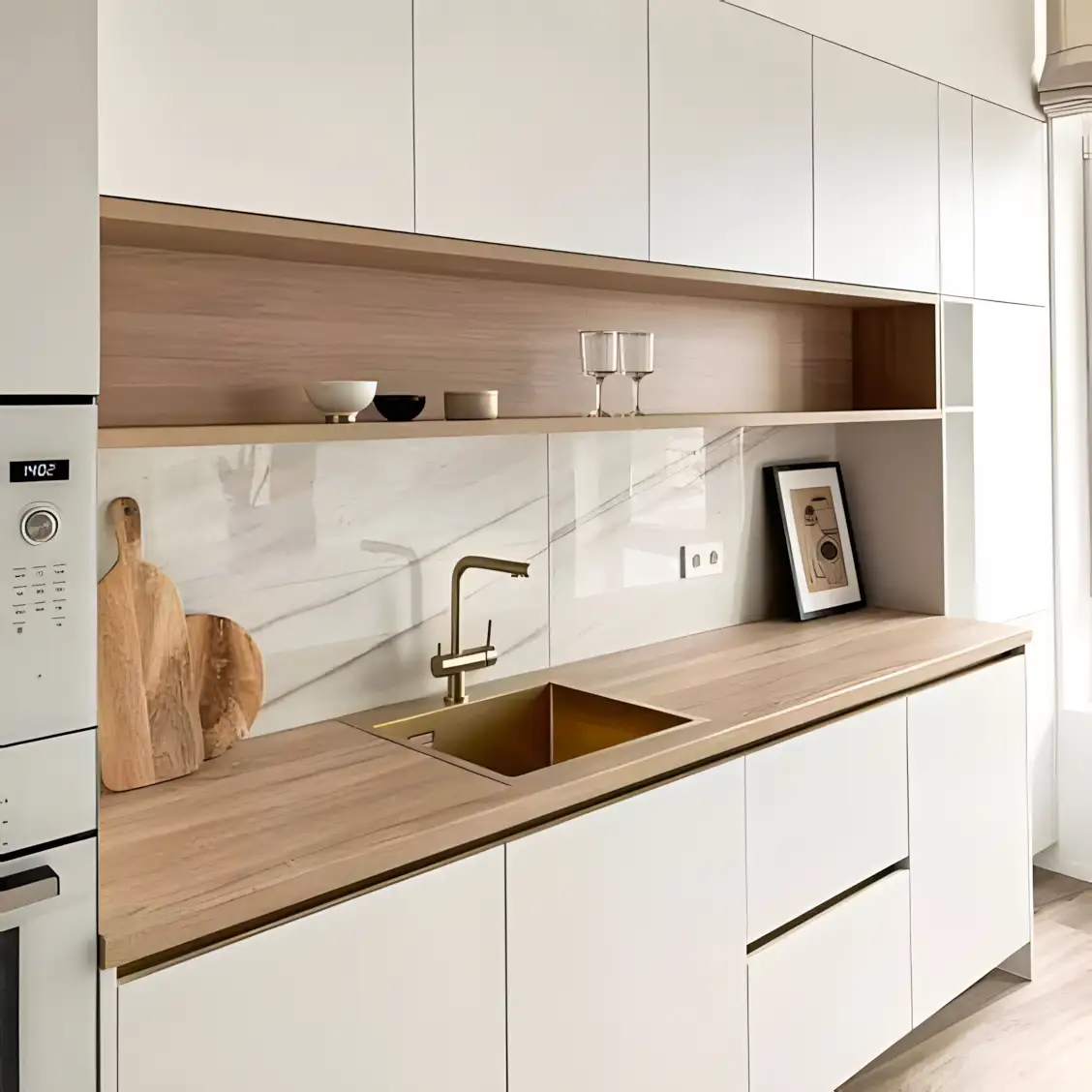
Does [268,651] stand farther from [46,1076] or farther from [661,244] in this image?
[661,244]

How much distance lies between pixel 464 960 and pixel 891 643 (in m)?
1.53

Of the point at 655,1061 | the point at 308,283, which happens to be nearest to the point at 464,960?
the point at 655,1061

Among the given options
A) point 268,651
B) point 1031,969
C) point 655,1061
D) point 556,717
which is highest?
point 268,651

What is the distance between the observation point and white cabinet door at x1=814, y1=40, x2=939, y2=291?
2.65 m

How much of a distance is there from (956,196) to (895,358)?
1.46 ft

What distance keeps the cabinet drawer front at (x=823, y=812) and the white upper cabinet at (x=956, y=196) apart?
125cm

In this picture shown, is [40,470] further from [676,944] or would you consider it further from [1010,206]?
[1010,206]

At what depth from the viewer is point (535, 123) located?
2.02 m

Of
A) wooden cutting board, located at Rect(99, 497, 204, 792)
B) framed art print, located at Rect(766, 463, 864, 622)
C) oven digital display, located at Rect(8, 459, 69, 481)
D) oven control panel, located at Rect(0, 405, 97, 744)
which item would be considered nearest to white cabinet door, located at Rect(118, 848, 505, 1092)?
oven control panel, located at Rect(0, 405, 97, 744)

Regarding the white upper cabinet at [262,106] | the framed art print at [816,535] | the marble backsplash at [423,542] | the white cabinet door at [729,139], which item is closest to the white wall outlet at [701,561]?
the marble backsplash at [423,542]

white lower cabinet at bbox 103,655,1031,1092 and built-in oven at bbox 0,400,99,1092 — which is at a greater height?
built-in oven at bbox 0,400,99,1092

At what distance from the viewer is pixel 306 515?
7.00ft

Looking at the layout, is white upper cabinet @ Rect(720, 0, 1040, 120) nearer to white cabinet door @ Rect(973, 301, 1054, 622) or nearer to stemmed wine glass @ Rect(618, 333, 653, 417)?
white cabinet door @ Rect(973, 301, 1054, 622)

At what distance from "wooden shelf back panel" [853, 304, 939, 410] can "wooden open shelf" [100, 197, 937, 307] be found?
16.4 inches
